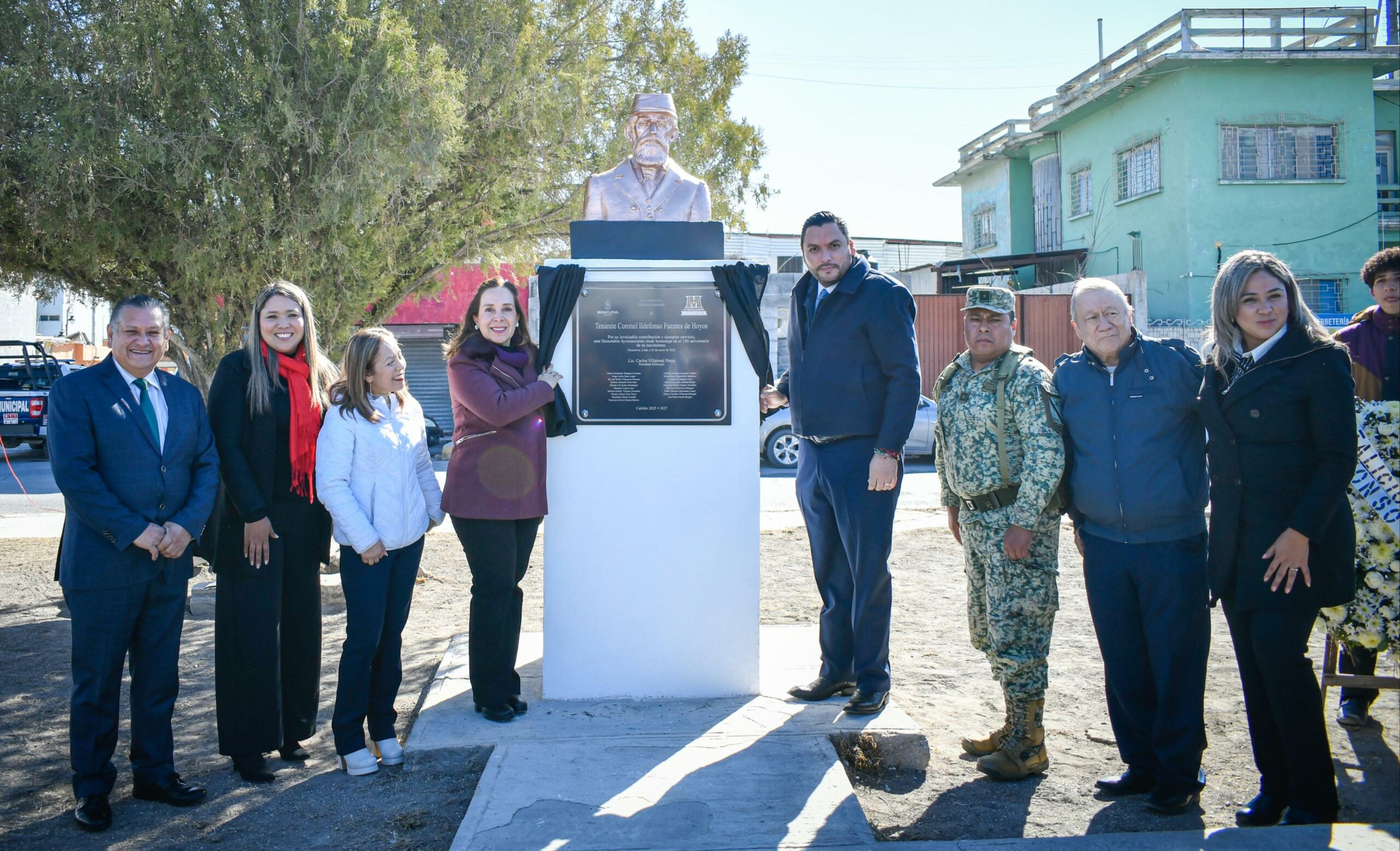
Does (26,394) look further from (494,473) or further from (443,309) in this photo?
(494,473)

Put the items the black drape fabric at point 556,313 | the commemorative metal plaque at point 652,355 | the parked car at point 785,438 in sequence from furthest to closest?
the parked car at point 785,438, the commemorative metal plaque at point 652,355, the black drape fabric at point 556,313

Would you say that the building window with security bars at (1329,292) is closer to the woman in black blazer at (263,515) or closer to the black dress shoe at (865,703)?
the black dress shoe at (865,703)

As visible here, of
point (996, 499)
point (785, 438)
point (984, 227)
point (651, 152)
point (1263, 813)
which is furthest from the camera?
point (984, 227)

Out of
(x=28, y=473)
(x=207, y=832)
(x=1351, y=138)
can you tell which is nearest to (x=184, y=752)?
(x=207, y=832)

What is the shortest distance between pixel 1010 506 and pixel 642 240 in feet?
6.78

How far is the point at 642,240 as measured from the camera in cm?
471

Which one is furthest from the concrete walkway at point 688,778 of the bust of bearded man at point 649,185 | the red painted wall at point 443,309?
the red painted wall at point 443,309

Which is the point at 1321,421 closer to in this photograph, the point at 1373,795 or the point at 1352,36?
the point at 1373,795

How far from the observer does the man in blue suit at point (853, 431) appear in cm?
434

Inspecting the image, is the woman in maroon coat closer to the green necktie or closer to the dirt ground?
the dirt ground

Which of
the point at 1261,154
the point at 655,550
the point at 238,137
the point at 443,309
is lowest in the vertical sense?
the point at 655,550

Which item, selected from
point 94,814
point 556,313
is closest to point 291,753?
point 94,814

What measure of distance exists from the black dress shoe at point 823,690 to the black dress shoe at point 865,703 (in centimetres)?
18

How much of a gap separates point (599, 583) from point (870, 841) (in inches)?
72.5
